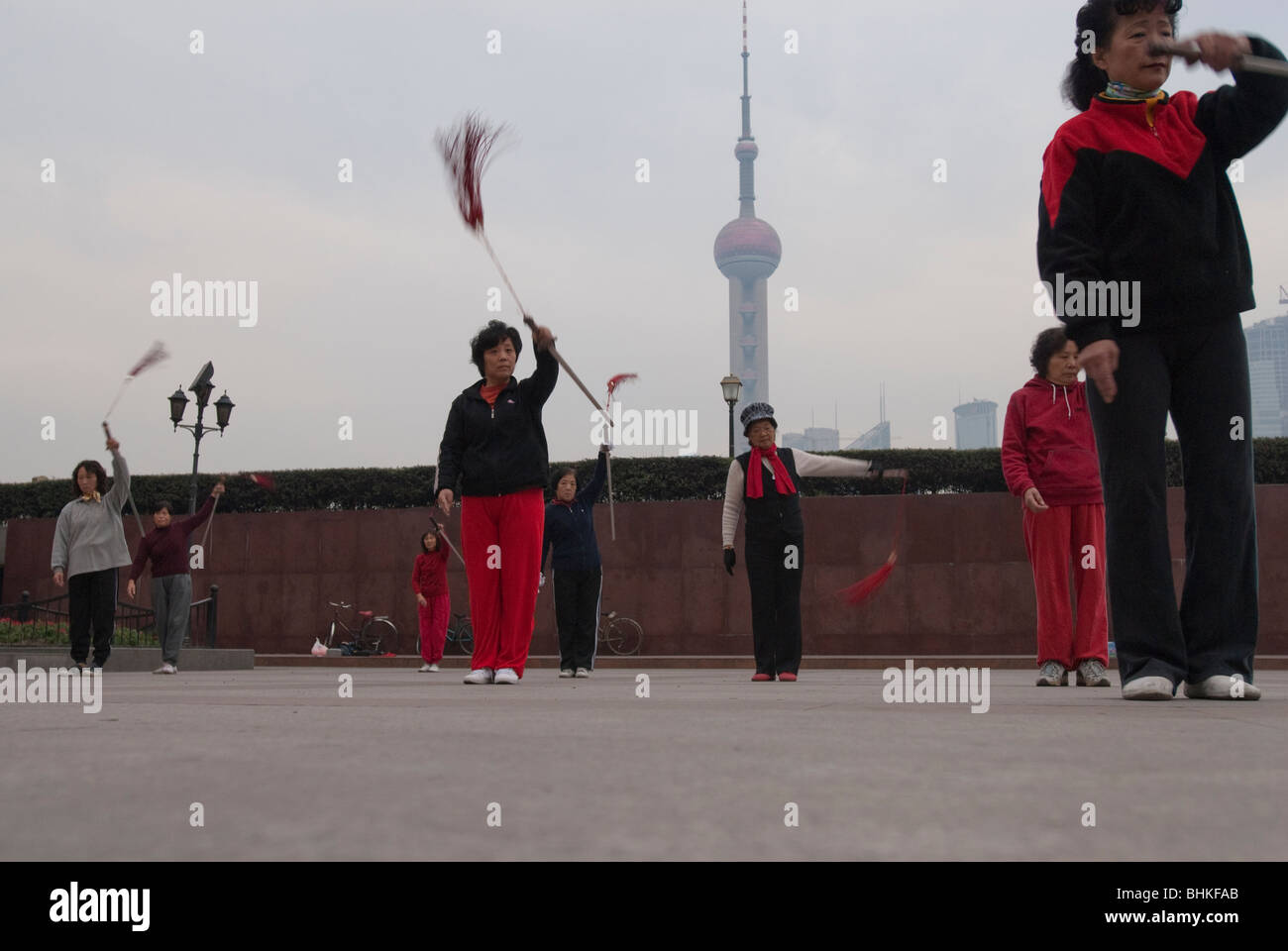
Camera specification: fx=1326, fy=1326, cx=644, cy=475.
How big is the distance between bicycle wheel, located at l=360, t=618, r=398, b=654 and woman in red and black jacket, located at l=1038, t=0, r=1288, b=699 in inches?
675

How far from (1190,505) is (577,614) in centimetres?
683

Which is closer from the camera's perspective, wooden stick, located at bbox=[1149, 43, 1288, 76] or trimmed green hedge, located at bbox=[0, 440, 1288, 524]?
wooden stick, located at bbox=[1149, 43, 1288, 76]

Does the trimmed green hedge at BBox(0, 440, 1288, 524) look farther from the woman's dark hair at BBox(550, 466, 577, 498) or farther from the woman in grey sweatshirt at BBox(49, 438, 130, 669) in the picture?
the woman in grey sweatshirt at BBox(49, 438, 130, 669)

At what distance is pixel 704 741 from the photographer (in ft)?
8.48

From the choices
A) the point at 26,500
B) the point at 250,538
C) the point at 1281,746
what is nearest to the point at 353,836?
the point at 1281,746

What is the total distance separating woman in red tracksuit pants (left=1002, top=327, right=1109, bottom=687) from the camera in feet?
21.7

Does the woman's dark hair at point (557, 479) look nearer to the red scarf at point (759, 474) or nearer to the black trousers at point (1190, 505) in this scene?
the red scarf at point (759, 474)

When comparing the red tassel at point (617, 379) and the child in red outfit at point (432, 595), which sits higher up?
the red tassel at point (617, 379)

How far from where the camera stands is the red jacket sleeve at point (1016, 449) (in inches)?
265

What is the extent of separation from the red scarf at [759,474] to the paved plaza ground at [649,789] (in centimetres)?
509

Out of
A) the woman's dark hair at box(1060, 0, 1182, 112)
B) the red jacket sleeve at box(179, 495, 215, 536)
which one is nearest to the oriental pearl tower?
the red jacket sleeve at box(179, 495, 215, 536)

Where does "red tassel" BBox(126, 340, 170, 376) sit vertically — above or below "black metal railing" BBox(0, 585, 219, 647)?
above

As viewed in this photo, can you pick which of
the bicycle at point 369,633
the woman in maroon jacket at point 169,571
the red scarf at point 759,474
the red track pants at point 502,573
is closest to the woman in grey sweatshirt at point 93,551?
the woman in maroon jacket at point 169,571
